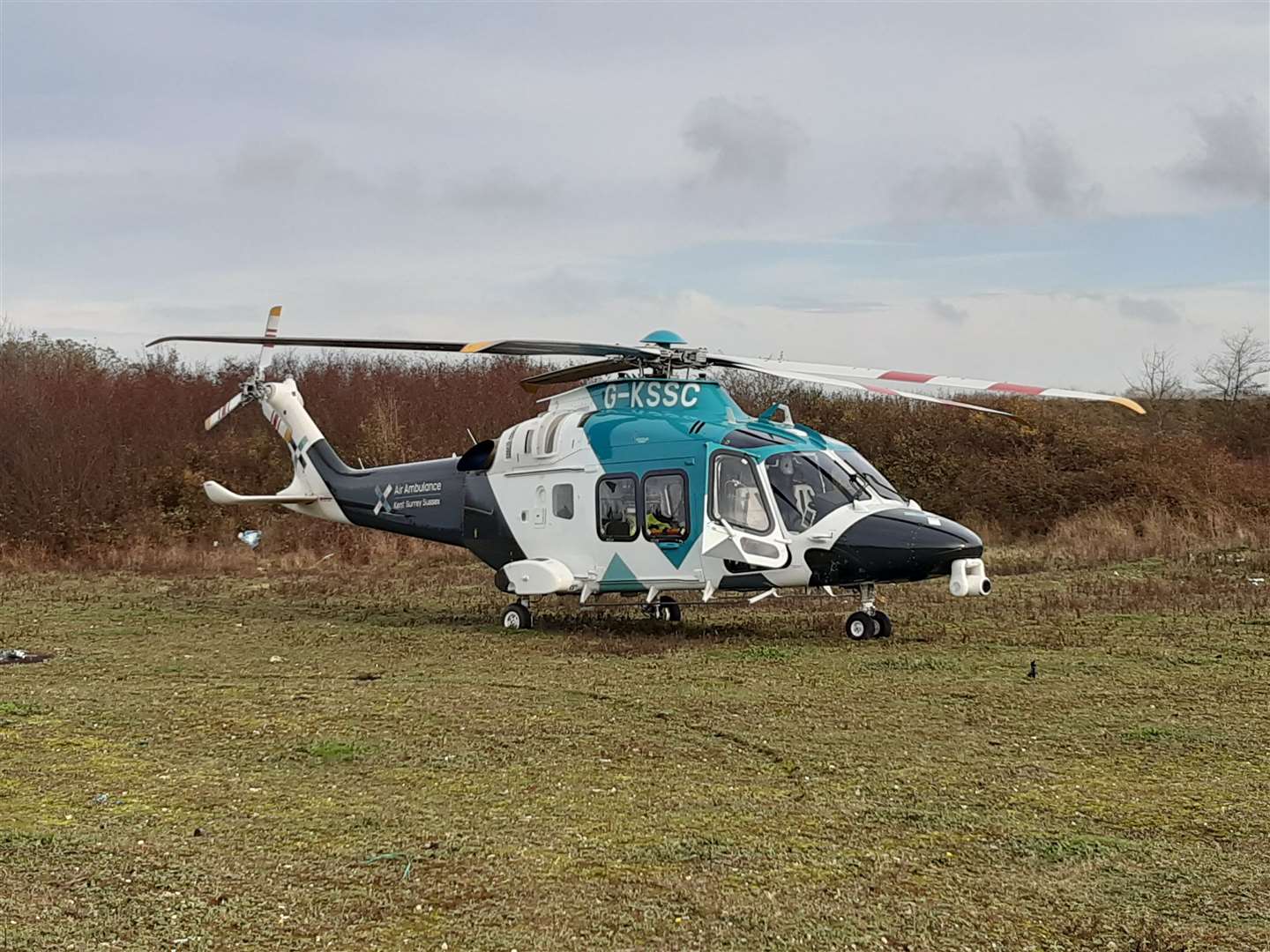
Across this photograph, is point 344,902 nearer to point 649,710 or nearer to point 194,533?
point 649,710

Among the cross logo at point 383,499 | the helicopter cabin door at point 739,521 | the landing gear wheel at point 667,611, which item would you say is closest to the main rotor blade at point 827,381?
the helicopter cabin door at point 739,521

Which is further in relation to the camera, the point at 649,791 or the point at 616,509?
the point at 616,509

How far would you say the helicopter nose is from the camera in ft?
39.4

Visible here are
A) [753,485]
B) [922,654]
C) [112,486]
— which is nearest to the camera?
[922,654]

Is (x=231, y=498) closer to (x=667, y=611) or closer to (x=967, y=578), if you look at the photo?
(x=667, y=611)

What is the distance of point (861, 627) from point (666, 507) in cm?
233

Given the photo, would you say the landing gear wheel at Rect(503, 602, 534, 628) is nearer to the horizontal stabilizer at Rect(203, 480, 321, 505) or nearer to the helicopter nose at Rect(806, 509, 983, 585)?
the helicopter nose at Rect(806, 509, 983, 585)

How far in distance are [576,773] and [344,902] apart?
2.33m

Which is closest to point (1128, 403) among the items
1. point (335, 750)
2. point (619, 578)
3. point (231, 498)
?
point (619, 578)

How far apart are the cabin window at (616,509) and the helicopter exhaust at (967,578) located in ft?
11.1

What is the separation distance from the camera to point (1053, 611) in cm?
1432

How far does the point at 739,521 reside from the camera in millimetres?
12969

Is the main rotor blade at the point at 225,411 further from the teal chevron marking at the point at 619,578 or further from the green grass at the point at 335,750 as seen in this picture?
the green grass at the point at 335,750

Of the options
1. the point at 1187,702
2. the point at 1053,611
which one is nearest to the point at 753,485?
the point at 1053,611
